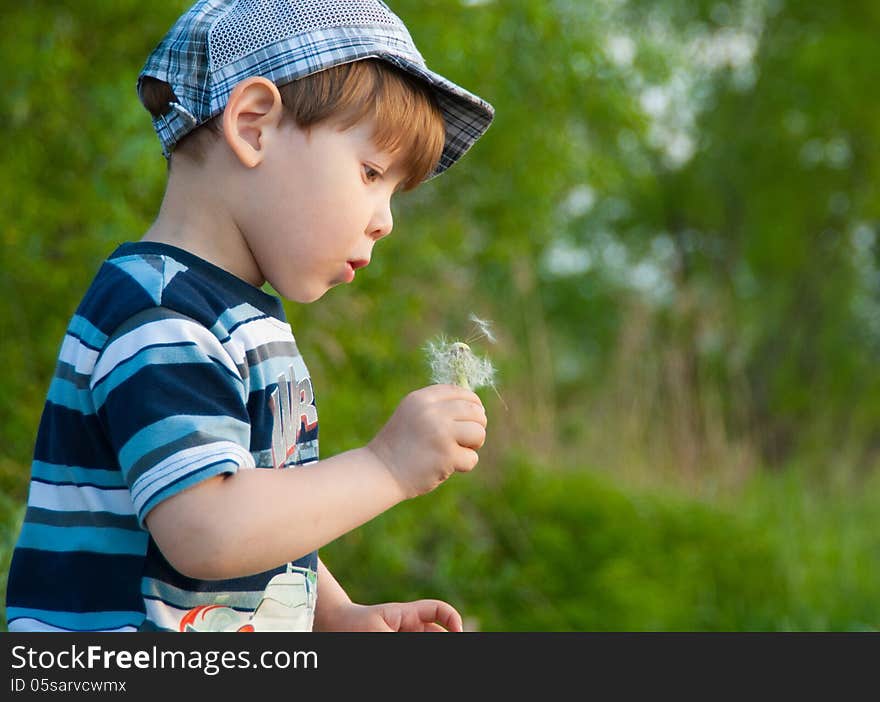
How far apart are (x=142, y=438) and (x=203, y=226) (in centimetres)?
32

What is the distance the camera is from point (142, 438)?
3.60 feet

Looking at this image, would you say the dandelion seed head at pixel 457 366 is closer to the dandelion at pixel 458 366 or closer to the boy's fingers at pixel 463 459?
the dandelion at pixel 458 366

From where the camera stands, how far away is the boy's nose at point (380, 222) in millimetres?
1359

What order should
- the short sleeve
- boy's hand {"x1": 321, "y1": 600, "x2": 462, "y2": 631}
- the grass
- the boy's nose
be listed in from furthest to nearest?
the grass, boy's hand {"x1": 321, "y1": 600, "x2": 462, "y2": 631}, the boy's nose, the short sleeve

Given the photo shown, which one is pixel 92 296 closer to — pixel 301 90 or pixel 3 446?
pixel 301 90

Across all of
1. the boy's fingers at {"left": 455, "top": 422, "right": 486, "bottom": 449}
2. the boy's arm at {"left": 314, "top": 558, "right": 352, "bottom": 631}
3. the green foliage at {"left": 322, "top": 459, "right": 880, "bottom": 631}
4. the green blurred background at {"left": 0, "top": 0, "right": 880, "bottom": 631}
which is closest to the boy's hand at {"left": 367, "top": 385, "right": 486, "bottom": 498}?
the boy's fingers at {"left": 455, "top": 422, "right": 486, "bottom": 449}

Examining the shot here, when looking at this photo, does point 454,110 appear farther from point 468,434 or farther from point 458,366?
point 468,434

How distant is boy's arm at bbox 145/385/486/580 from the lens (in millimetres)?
1093

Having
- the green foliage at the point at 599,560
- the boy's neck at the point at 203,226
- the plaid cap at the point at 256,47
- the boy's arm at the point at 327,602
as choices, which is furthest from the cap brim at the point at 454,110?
the green foliage at the point at 599,560

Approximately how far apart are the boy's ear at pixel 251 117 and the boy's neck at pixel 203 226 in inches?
2.0

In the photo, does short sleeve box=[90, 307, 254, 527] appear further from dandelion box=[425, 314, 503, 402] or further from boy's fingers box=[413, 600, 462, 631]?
boy's fingers box=[413, 600, 462, 631]

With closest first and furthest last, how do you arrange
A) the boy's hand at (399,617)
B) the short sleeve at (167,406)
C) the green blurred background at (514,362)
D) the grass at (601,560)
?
1. the short sleeve at (167,406)
2. the boy's hand at (399,617)
3. the green blurred background at (514,362)
4. the grass at (601,560)
